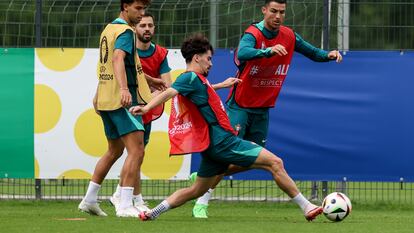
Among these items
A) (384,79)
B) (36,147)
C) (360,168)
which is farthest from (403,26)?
(36,147)

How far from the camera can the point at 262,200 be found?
44.4 ft

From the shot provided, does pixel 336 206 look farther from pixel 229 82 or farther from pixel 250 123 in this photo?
pixel 250 123

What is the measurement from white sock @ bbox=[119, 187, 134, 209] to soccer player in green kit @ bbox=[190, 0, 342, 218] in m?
0.86

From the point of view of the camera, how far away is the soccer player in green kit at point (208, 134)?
30.8 feet

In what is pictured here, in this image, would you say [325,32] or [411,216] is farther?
[325,32]

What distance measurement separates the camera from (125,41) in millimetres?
10062

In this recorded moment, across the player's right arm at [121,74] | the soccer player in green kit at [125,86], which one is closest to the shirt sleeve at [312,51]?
the soccer player in green kit at [125,86]

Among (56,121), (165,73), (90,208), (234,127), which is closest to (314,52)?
(234,127)

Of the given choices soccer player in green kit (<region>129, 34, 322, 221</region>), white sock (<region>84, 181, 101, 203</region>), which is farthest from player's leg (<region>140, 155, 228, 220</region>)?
white sock (<region>84, 181, 101, 203</region>)

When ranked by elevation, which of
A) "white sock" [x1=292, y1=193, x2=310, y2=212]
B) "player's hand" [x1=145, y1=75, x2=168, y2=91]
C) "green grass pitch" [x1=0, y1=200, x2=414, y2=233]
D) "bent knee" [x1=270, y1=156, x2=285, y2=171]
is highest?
"player's hand" [x1=145, y1=75, x2=168, y2=91]

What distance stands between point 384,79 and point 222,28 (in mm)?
2061

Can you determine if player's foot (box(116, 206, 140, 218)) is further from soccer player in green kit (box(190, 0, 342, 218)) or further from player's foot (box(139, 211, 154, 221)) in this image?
soccer player in green kit (box(190, 0, 342, 218))

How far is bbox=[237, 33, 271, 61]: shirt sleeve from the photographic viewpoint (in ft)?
33.4

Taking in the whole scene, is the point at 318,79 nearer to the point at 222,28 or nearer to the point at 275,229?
the point at 222,28
